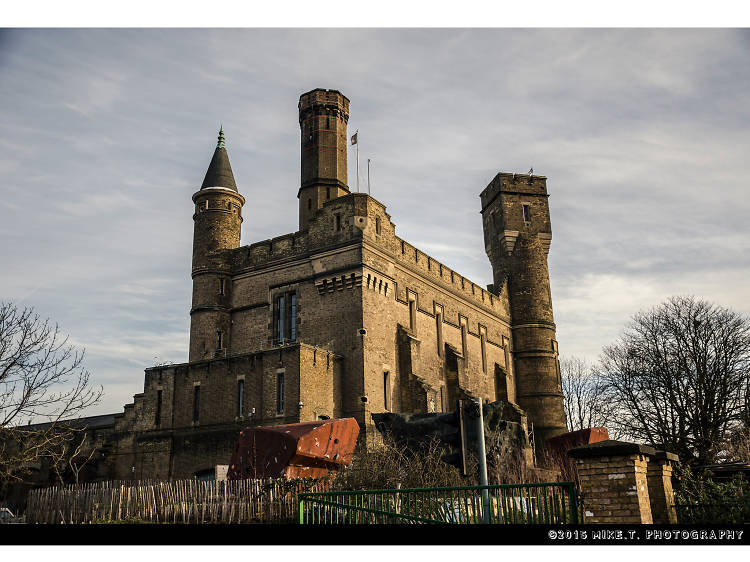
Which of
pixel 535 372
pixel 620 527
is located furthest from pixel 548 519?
pixel 535 372

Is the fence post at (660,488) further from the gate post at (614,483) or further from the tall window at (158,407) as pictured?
the tall window at (158,407)

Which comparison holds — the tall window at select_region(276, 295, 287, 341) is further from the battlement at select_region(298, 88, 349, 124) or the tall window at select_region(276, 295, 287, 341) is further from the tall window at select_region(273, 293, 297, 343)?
the battlement at select_region(298, 88, 349, 124)

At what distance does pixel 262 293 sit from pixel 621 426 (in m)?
17.7

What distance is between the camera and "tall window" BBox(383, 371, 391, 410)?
1089 inches

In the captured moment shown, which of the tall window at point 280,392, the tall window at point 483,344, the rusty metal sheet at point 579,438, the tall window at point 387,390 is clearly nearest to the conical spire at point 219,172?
the tall window at point 280,392

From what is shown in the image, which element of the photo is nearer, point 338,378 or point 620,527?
point 620,527

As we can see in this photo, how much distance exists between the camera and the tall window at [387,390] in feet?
90.8

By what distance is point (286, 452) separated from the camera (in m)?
18.4

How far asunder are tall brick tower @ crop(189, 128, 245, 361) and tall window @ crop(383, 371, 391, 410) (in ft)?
25.5

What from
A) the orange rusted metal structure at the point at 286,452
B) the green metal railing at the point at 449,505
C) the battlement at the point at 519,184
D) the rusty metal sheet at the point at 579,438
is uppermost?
the battlement at the point at 519,184

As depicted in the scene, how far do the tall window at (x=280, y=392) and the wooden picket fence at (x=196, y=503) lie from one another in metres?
7.09

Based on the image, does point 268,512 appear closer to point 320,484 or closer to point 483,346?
Answer: point 320,484

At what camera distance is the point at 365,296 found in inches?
1093

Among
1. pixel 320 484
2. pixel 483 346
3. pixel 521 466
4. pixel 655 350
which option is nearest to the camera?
pixel 320 484
